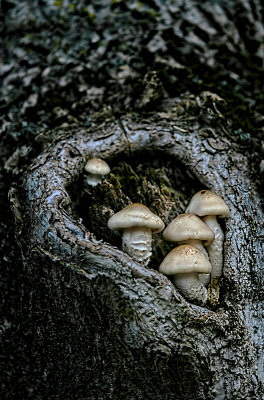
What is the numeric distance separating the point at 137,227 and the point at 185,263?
0.40m

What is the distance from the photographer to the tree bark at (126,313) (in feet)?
7.13

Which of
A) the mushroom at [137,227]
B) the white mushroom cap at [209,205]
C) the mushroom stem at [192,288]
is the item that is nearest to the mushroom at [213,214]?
the white mushroom cap at [209,205]

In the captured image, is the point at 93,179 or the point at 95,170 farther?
the point at 93,179

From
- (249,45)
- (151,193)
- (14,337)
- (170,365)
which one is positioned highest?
(249,45)

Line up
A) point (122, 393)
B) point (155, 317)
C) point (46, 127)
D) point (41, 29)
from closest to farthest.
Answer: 1. point (155, 317)
2. point (122, 393)
3. point (46, 127)
4. point (41, 29)

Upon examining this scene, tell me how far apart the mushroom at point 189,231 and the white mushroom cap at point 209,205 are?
0.08m

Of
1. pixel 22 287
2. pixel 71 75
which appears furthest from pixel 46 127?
pixel 22 287

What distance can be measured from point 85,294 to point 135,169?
1.23 meters

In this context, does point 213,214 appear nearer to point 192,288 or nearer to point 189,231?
point 189,231

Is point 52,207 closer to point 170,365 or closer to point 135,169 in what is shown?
point 135,169

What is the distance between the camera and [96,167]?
9.30ft

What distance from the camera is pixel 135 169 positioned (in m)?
3.12

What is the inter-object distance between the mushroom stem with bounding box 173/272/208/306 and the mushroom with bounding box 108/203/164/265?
26 centimetres

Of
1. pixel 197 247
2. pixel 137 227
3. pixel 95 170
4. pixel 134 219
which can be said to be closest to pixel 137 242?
pixel 137 227
